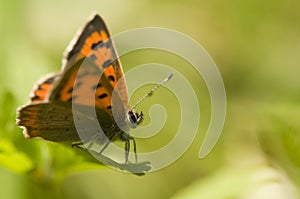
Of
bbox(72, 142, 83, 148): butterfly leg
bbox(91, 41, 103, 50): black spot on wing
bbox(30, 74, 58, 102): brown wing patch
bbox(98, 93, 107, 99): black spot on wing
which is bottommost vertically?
bbox(72, 142, 83, 148): butterfly leg

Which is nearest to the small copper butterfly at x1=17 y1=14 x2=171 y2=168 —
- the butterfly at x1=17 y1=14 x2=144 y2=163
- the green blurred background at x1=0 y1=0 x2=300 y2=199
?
the butterfly at x1=17 y1=14 x2=144 y2=163

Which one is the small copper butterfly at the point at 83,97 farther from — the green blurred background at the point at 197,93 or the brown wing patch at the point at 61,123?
the green blurred background at the point at 197,93

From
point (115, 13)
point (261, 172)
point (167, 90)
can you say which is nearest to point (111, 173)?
point (167, 90)

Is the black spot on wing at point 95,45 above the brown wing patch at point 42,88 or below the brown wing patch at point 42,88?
above

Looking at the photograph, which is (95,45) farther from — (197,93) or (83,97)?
(197,93)

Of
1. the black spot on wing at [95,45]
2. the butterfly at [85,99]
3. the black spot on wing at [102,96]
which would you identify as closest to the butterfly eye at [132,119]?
the butterfly at [85,99]

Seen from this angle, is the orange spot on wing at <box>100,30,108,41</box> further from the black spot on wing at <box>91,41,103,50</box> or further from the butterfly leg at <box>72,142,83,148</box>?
the butterfly leg at <box>72,142,83,148</box>

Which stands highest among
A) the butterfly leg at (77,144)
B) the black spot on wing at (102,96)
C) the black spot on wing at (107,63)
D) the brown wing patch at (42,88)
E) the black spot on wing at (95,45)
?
the black spot on wing at (95,45)

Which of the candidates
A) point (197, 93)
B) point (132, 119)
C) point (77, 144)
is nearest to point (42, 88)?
point (77, 144)
